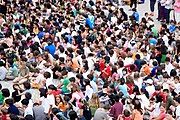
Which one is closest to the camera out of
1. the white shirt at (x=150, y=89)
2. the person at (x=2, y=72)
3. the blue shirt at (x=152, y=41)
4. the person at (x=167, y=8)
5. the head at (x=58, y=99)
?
the head at (x=58, y=99)

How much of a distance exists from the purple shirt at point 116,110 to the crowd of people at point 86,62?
2 cm

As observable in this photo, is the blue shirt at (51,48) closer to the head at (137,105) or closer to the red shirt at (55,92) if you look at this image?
the red shirt at (55,92)

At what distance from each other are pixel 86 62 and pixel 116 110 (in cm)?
399

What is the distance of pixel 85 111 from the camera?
13836 millimetres

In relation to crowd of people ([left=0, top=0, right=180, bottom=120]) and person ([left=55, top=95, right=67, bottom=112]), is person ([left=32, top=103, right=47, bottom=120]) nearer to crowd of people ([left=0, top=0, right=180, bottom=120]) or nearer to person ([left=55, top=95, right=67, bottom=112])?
crowd of people ([left=0, top=0, right=180, bottom=120])

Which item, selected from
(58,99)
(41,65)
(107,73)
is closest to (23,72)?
(41,65)

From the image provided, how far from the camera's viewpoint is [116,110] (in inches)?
549

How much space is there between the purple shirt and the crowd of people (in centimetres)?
2

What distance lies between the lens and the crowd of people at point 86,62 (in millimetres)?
13938

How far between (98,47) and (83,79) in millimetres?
3878

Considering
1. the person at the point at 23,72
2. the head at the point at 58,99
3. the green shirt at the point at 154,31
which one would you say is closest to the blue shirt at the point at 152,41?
the green shirt at the point at 154,31

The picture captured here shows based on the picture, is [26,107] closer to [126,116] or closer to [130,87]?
[126,116]

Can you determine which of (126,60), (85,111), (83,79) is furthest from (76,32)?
(85,111)

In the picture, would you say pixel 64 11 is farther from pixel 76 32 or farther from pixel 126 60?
pixel 126 60
